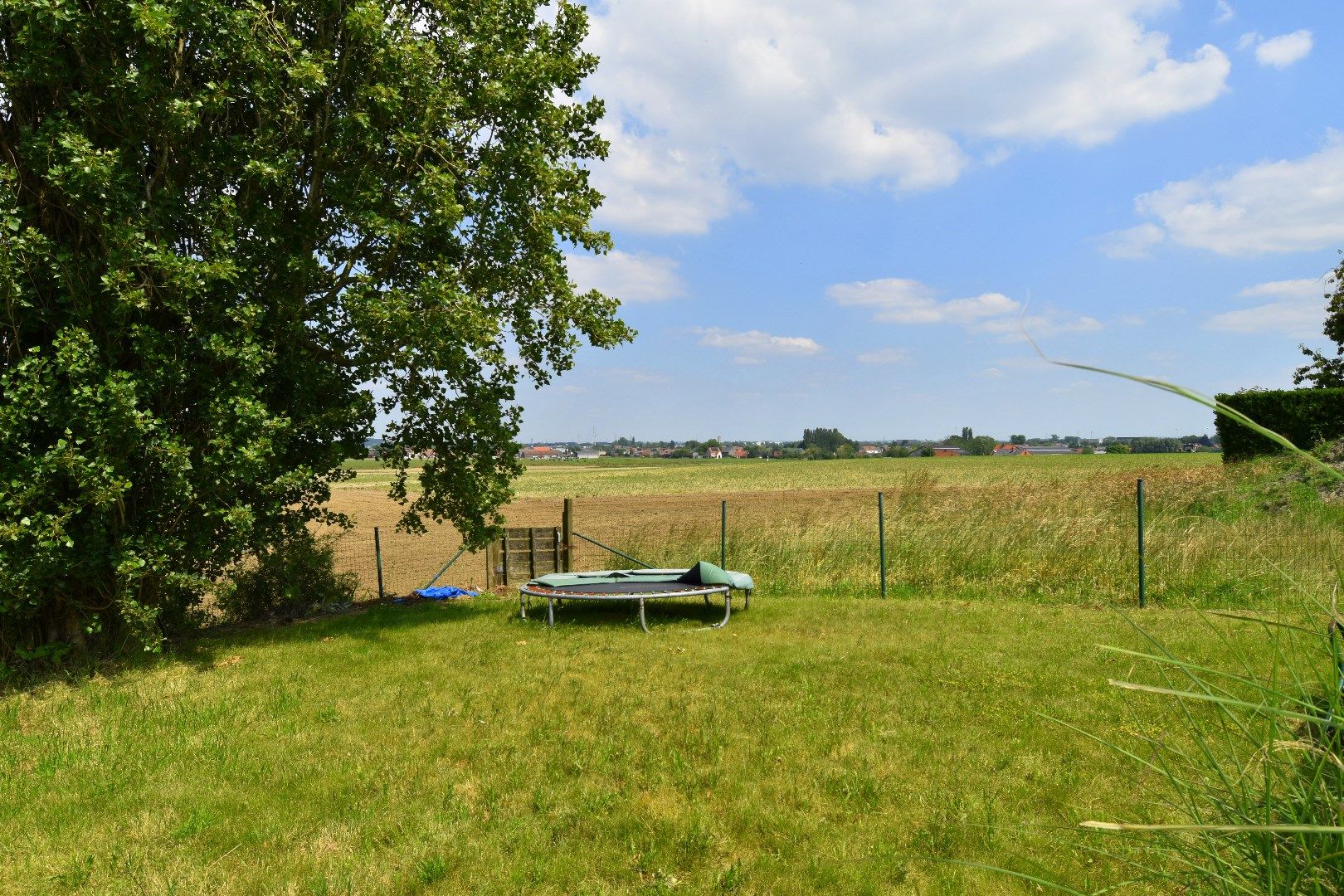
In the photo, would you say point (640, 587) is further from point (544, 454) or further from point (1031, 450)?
point (544, 454)

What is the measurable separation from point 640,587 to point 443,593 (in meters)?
3.76

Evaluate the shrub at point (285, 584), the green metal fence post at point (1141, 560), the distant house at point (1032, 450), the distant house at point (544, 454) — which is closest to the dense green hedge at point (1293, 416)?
the green metal fence post at point (1141, 560)

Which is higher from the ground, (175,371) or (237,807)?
(175,371)

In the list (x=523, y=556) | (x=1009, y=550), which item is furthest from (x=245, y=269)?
(x=1009, y=550)

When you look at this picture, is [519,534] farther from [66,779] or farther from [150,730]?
[66,779]

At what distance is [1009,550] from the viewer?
→ 12.2 metres

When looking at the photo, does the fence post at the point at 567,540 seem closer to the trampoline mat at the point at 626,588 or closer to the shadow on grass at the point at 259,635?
the shadow on grass at the point at 259,635

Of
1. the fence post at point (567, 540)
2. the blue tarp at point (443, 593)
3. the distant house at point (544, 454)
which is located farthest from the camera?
the distant house at point (544, 454)

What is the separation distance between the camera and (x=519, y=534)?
43.4ft

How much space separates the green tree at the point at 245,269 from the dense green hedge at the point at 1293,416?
20030 mm

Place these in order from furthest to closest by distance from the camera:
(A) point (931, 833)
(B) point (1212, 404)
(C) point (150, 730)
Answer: (C) point (150, 730)
(A) point (931, 833)
(B) point (1212, 404)

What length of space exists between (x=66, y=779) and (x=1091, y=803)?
273 inches

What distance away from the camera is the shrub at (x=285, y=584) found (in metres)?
10.9

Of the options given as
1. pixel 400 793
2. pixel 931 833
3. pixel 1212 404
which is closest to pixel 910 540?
pixel 931 833
